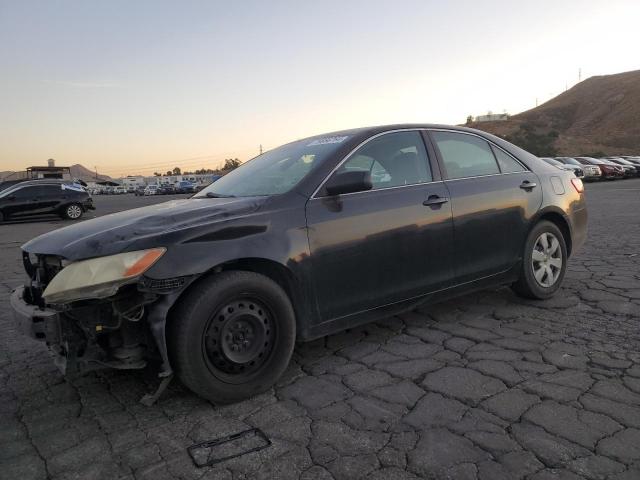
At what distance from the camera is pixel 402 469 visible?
2.26 m

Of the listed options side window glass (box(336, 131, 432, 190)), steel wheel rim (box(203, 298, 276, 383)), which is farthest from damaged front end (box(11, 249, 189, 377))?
side window glass (box(336, 131, 432, 190))

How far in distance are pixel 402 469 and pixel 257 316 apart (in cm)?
117

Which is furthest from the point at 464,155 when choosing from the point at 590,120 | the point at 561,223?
the point at 590,120

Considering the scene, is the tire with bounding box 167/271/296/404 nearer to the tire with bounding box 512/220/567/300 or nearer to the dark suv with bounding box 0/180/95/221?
the tire with bounding box 512/220/567/300

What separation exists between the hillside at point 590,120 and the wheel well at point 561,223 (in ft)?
207

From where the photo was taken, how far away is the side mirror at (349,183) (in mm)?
3336

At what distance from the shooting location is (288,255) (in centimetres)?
314

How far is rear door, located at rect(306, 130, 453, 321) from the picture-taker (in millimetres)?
3326

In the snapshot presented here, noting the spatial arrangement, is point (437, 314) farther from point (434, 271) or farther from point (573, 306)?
point (573, 306)

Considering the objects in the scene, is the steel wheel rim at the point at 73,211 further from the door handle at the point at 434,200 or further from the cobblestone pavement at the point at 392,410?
the door handle at the point at 434,200

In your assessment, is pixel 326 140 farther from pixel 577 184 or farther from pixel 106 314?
pixel 577 184

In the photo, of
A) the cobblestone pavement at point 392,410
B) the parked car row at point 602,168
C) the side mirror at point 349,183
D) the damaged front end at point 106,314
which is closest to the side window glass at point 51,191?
the cobblestone pavement at point 392,410

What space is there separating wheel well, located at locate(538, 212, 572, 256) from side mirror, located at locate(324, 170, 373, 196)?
220cm

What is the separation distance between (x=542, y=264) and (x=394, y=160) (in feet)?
6.04
